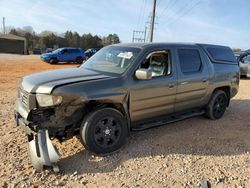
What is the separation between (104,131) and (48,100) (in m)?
1.03

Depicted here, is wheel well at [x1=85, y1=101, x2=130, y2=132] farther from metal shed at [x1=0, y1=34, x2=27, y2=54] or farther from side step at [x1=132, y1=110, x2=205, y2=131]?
metal shed at [x1=0, y1=34, x2=27, y2=54]

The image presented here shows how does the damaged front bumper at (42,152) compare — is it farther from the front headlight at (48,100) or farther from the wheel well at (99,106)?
the wheel well at (99,106)

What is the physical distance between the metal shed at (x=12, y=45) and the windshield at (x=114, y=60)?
54.1m

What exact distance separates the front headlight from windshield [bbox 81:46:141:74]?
1.22 metres

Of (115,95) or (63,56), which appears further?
(63,56)

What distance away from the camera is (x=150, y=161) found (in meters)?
4.23

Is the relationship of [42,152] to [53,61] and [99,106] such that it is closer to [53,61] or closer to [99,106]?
[99,106]

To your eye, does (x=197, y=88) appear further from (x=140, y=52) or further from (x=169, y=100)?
(x=140, y=52)

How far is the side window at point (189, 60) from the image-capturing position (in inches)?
218

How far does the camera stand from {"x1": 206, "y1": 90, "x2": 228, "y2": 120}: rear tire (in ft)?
21.0

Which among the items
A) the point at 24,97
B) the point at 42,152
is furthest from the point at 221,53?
the point at 42,152

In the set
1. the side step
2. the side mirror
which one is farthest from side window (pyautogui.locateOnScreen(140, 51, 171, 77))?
the side step

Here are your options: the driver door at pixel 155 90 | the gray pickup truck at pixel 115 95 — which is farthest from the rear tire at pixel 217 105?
the driver door at pixel 155 90

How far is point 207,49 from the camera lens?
6301mm
